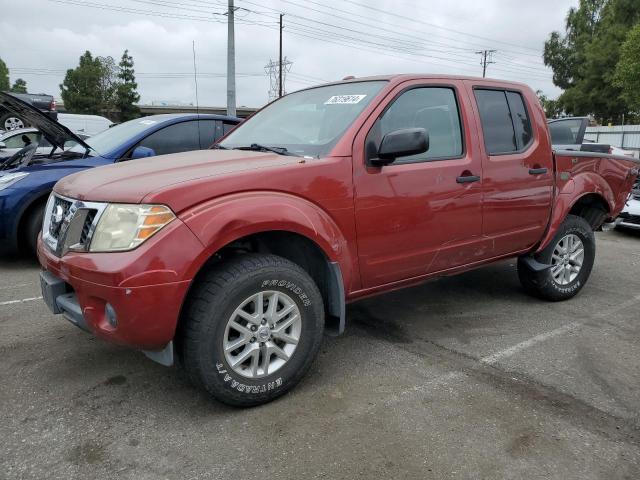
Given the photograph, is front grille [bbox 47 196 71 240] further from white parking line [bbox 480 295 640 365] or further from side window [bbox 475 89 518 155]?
side window [bbox 475 89 518 155]

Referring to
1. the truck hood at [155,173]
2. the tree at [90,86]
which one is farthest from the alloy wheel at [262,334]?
the tree at [90,86]

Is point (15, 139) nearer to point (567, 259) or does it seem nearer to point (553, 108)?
point (567, 259)

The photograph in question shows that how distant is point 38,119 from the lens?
16.6ft

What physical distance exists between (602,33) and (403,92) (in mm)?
47031

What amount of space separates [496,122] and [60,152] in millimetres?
4728

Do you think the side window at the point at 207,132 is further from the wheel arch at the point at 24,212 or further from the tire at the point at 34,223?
the tire at the point at 34,223

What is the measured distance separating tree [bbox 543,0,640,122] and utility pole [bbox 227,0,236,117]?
28.9 metres

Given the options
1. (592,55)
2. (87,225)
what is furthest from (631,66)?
(87,225)

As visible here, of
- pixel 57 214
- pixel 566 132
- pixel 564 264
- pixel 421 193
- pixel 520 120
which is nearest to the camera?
pixel 57 214

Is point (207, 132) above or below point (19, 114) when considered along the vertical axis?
below

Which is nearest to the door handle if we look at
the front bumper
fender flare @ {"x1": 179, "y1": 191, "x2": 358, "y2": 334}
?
fender flare @ {"x1": 179, "y1": 191, "x2": 358, "y2": 334}

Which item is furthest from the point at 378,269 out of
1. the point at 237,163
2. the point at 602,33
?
the point at 602,33

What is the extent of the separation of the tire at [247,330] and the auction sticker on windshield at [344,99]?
1.22 meters

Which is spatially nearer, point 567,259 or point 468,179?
point 468,179
